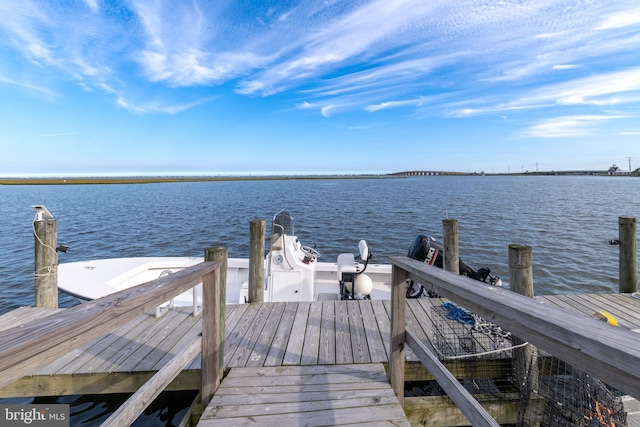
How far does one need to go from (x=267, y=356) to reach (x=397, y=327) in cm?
132

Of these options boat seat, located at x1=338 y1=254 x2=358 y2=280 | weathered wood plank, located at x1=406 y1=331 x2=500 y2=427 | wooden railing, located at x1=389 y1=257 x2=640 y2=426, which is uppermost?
wooden railing, located at x1=389 y1=257 x2=640 y2=426

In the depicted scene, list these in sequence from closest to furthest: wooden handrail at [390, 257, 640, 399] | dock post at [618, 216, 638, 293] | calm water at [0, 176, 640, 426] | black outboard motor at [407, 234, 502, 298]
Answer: wooden handrail at [390, 257, 640, 399] < dock post at [618, 216, 638, 293] < black outboard motor at [407, 234, 502, 298] < calm water at [0, 176, 640, 426]

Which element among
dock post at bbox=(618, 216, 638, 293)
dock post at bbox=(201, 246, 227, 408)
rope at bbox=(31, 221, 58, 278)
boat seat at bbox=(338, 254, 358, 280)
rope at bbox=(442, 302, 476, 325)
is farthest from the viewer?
boat seat at bbox=(338, 254, 358, 280)

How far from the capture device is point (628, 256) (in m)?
4.52

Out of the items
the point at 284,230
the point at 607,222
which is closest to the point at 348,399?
the point at 284,230

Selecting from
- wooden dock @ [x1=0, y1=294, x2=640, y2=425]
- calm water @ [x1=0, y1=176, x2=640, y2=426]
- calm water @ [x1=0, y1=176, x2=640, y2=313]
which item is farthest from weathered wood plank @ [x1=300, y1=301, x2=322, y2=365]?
calm water @ [x1=0, y1=176, x2=640, y2=313]

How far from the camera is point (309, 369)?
2557 mm

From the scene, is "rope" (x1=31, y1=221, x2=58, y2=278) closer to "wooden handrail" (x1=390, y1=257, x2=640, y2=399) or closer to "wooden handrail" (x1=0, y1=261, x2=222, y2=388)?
"wooden handrail" (x1=0, y1=261, x2=222, y2=388)

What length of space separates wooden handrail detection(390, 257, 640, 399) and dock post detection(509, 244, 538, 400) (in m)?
1.81

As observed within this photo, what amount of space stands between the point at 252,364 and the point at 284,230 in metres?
2.72

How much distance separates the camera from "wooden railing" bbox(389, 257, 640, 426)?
0.69 m

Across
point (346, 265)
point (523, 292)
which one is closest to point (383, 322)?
point (523, 292)

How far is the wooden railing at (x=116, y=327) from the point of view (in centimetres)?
80

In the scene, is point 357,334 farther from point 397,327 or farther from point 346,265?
point 346,265
